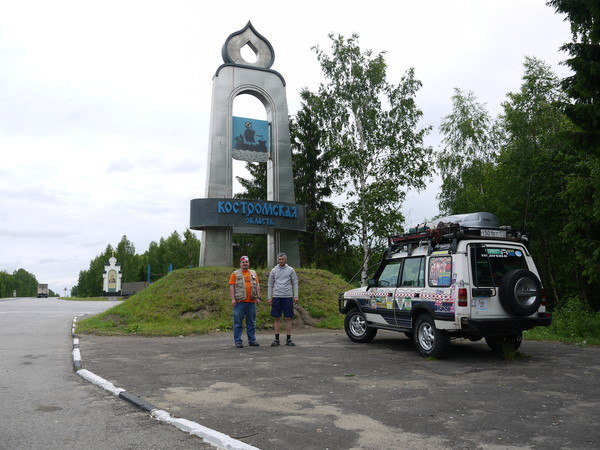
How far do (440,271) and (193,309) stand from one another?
9324mm

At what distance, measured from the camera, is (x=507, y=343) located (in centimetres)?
898

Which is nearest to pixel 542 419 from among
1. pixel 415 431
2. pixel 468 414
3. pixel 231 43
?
pixel 468 414

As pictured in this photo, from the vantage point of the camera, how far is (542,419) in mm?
4969

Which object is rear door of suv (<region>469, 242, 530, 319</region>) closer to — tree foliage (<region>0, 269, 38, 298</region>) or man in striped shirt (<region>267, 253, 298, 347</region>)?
man in striped shirt (<region>267, 253, 298, 347</region>)

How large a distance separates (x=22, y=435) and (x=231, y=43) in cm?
2136

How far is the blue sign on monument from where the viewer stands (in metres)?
22.2

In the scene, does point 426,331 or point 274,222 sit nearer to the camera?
point 426,331

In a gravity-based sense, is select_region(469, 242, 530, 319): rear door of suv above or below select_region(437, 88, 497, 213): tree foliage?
below

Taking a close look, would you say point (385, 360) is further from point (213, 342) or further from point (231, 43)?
point (231, 43)

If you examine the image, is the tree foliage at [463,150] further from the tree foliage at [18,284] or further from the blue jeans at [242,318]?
the tree foliage at [18,284]

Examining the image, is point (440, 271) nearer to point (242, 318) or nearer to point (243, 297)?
point (243, 297)

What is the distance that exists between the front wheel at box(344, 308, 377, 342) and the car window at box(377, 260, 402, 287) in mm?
1036

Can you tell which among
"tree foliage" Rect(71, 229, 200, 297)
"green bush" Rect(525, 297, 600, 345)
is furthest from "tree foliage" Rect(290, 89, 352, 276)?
"tree foliage" Rect(71, 229, 200, 297)

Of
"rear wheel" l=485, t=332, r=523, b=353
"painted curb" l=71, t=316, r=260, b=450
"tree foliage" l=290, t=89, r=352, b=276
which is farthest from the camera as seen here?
"tree foliage" l=290, t=89, r=352, b=276
